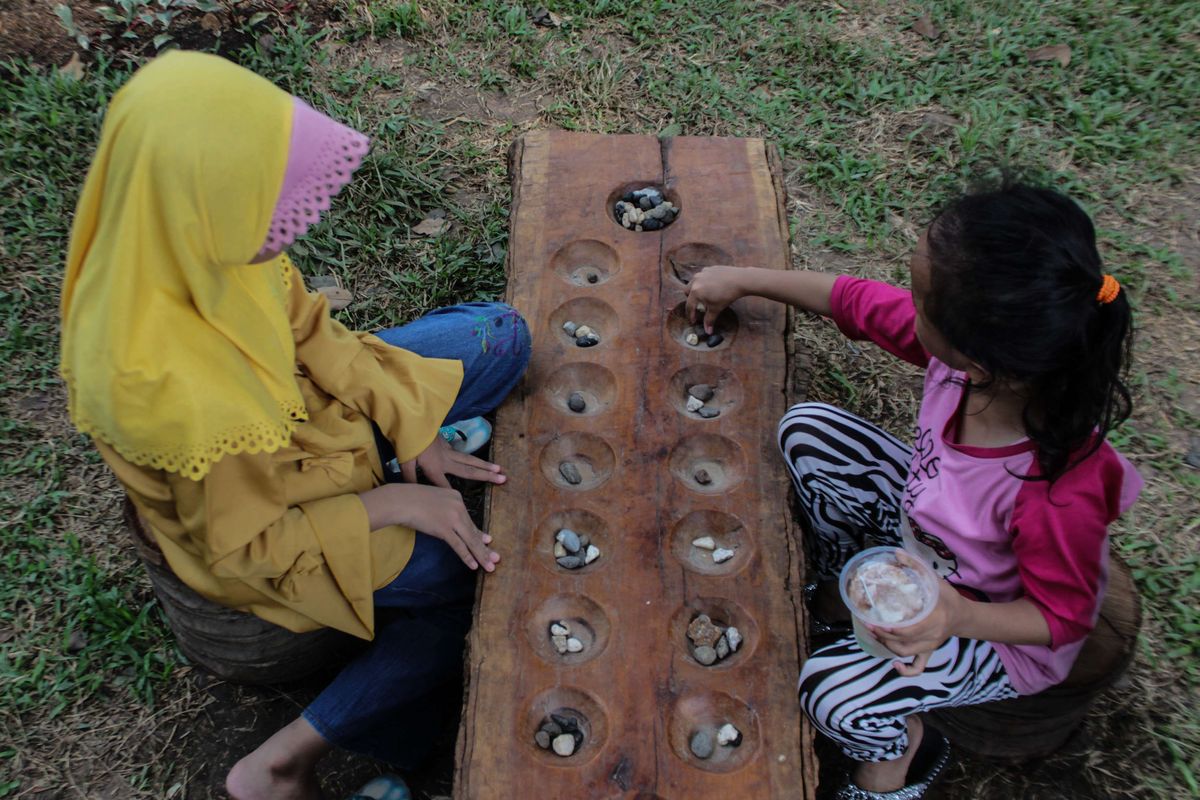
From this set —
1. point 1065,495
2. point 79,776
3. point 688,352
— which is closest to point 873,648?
point 1065,495

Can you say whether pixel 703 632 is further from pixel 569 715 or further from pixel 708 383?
pixel 708 383

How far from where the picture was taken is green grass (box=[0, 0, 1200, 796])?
2361 mm

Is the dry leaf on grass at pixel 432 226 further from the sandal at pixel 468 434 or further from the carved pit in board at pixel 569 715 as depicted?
the carved pit in board at pixel 569 715

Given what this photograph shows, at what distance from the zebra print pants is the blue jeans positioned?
66cm

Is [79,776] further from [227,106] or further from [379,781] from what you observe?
[227,106]

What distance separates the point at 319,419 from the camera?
1.86 meters

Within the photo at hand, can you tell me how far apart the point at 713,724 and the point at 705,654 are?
13 cm

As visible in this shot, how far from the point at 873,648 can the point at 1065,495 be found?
0.40 meters

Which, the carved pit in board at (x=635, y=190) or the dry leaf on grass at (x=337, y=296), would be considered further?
the dry leaf on grass at (x=337, y=296)

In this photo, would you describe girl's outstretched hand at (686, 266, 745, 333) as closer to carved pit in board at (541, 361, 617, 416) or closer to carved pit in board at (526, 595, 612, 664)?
carved pit in board at (541, 361, 617, 416)

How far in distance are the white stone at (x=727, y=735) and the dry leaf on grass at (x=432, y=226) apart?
1.91 meters

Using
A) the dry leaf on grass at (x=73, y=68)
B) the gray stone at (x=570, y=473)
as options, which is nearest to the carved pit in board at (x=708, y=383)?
the gray stone at (x=570, y=473)

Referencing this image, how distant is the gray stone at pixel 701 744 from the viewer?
1747 mm

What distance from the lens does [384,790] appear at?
207 centimetres
